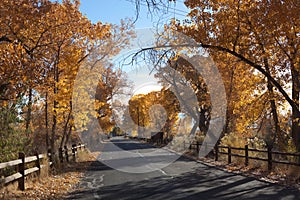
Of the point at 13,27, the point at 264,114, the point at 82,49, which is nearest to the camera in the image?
the point at 13,27

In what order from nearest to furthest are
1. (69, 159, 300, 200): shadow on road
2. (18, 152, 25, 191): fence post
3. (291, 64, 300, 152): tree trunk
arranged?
(69, 159, 300, 200): shadow on road → (18, 152, 25, 191): fence post → (291, 64, 300, 152): tree trunk

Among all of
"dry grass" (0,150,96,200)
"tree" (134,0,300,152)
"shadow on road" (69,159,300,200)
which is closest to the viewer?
"shadow on road" (69,159,300,200)

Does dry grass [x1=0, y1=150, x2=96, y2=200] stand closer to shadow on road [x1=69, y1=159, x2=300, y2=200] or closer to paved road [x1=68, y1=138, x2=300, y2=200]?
paved road [x1=68, y1=138, x2=300, y2=200]

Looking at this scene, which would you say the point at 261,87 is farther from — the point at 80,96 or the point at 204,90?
the point at 80,96

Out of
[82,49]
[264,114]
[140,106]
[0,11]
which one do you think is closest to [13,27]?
[0,11]

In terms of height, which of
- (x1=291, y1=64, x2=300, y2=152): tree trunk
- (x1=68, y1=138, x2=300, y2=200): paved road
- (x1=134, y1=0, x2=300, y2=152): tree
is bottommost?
(x1=68, y1=138, x2=300, y2=200): paved road

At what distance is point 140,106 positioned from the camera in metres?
76.2

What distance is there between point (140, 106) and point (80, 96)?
49.9m

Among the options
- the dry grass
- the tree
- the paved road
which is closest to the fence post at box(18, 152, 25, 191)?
the dry grass

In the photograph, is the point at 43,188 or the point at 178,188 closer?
the point at 178,188

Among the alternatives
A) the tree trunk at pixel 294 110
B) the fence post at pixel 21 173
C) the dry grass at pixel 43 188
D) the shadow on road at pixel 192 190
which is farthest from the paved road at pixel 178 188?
the tree trunk at pixel 294 110

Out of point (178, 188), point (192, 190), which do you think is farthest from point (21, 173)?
point (192, 190)

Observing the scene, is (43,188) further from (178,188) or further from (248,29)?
(248,29)

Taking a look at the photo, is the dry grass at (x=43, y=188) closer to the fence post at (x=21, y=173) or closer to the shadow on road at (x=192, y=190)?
the fence post at (x=21, y=173)
